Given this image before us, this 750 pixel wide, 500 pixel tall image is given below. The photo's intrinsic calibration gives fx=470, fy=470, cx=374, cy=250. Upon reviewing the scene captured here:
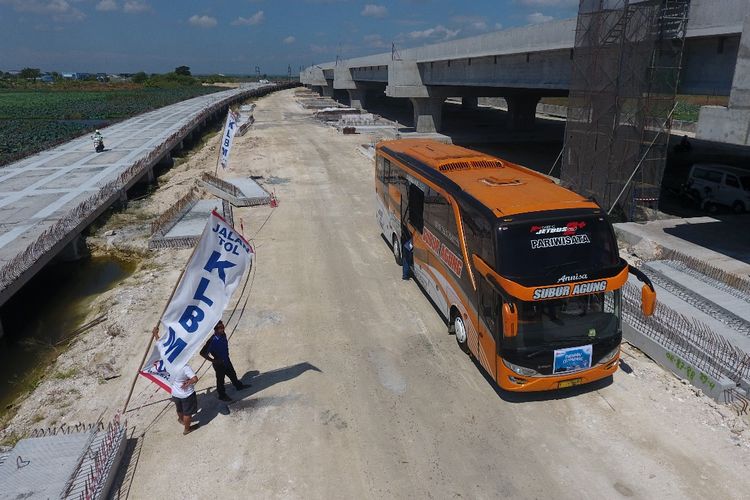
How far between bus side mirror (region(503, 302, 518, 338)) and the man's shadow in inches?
171

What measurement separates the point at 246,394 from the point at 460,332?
487 centimetres

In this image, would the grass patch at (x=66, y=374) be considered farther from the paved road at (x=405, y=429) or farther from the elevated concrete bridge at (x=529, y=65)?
the elevated concrete bridge at (x=529, y=65)

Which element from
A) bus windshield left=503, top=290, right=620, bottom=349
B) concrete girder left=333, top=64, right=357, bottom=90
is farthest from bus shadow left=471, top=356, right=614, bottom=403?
concrete girder left=333, top=64, right=357, bottom=90

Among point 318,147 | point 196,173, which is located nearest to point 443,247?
point 196,173

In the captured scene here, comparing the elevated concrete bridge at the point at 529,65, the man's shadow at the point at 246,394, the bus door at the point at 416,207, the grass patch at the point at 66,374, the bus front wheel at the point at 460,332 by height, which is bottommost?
the grass patch at the point at 66,374

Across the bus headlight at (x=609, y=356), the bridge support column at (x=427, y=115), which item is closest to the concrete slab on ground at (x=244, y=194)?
the bus headlight at (x=609, y=356)

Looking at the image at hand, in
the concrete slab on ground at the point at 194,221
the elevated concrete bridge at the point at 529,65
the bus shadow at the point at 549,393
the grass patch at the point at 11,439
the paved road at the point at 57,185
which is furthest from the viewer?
the concrete slab on ground at the point at 194,221

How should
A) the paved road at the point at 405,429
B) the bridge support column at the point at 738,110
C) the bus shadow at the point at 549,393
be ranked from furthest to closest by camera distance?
the bridge support column at the point at 738,110, the bus shadow at the point at 549,393, the paved road at the point at 405,429

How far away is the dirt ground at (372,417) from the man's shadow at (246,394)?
0.11 ft

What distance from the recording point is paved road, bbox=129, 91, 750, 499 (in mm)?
7469

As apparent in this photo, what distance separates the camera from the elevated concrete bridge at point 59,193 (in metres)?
14.8

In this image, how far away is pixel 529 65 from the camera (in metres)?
26.4

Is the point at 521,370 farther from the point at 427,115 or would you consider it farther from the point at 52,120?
the point at 52,120

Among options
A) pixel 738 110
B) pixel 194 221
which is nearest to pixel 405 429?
pixel 738 110
